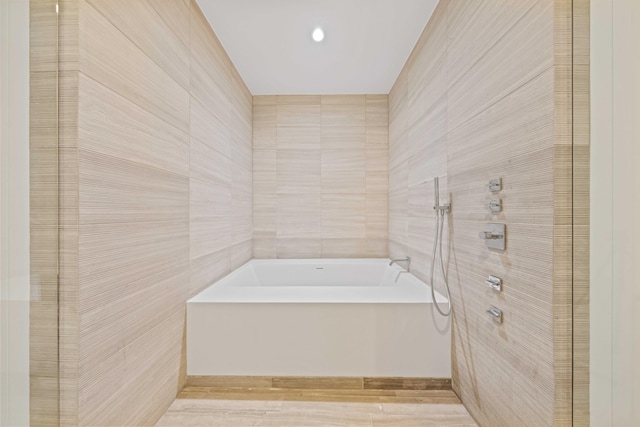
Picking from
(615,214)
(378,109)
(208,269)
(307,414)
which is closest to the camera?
(615,214)

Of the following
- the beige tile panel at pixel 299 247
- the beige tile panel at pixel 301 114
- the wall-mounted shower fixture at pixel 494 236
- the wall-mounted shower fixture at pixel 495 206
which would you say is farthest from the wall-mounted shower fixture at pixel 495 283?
the beige tile panel at pixel 301 114

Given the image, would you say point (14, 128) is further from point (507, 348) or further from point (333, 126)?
point (333, 126)

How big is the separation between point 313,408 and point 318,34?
7.42 ft

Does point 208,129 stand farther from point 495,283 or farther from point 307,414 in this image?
point 495,283

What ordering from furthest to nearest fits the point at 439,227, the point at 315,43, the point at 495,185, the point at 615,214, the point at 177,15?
the point at 315,43, the point at 439,227, the point at 177,15, the point at 495,185, the point at 615,214

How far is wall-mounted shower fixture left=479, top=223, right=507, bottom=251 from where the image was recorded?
1377 millimetres

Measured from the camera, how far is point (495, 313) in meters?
1.43

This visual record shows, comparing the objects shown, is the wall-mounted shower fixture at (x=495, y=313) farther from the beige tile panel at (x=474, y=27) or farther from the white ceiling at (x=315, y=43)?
the white ceiling at (x=315, y=43)

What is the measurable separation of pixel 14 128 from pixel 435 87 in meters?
2.03

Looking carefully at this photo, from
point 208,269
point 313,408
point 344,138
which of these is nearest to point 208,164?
point 208,269

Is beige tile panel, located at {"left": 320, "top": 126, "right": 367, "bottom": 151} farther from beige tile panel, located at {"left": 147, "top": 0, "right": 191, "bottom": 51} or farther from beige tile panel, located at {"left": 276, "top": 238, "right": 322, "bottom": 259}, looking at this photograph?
beige tile panel, located at {"left": 147, "top": 0, "right": 191, "bottom": 51}

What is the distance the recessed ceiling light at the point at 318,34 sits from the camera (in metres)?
2.34

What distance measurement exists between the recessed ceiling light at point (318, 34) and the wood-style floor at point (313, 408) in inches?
86.9

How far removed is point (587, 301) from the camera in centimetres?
107
